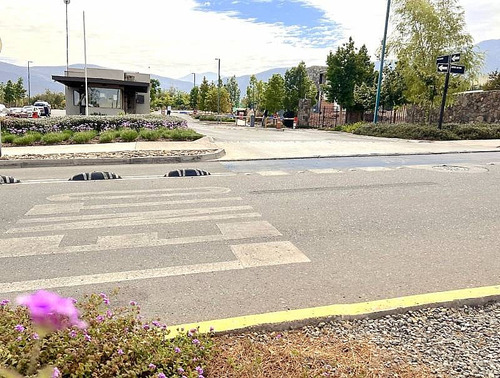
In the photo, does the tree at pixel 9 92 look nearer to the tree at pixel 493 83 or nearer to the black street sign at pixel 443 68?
the tree at pixel 493 83

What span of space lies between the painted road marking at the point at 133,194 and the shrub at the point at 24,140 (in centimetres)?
906

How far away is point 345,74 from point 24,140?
29277mm

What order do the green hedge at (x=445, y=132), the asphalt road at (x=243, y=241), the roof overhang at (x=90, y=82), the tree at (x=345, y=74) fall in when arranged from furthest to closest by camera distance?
the tree at (x=345, y=74) → the roof overhang at (x=90, y=82) → the green hedge at (x=445, y=132) → the asphalt road at (x=243, y=241)

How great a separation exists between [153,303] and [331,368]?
5.25ft

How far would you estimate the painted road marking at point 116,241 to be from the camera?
4.56 m

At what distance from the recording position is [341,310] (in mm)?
3178

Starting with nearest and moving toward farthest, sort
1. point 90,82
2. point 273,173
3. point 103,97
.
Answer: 1. point 273,173
2. point 90,82
3. point 103,97

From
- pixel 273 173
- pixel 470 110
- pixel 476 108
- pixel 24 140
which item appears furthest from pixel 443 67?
pixel 24 140

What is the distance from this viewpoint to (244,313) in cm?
327

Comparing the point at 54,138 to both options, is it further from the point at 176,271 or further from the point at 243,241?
the point at 176,271

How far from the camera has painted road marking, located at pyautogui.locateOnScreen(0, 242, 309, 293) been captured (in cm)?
372

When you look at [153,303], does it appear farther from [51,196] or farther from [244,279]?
[51,196]

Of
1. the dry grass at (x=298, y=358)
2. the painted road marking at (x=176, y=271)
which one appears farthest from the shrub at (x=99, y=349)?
the painted road marking at (x=176, y=271)

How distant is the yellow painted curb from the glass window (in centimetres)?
3198
